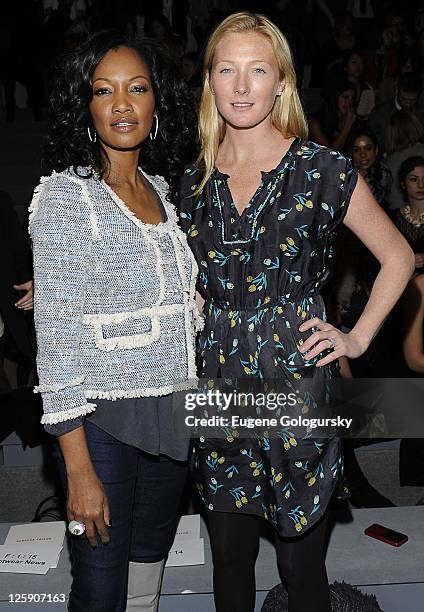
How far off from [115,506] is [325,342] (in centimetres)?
59

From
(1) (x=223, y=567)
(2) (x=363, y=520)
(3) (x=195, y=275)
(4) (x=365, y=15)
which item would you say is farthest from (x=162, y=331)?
(4) (x=365, y=15)

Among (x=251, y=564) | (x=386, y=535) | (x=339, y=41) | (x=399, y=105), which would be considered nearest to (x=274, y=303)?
(x=251, y=564)

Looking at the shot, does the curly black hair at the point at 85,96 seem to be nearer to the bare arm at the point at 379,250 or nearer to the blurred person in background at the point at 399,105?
the bare arm at the point at 379,250

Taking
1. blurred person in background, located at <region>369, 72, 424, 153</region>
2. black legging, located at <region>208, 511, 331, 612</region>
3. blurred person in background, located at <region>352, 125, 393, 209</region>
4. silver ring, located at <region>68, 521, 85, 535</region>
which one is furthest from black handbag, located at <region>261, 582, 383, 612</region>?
blurred person in background, located at <region>369, 72, 424, 153</region>

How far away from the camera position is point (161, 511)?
7.05 ft

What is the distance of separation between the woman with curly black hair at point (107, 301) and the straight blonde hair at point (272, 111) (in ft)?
0.33

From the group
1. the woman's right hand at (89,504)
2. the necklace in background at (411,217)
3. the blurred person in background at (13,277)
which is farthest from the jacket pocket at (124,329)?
the necklace in background at (411,217)

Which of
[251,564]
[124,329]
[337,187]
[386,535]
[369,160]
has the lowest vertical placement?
[386,535]

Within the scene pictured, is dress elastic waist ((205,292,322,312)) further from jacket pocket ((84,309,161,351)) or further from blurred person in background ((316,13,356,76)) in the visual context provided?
blurred person in background ((316,13,356,76))

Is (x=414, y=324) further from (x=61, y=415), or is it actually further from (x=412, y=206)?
(x=61, y=415)

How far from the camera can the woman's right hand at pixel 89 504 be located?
6.15ft

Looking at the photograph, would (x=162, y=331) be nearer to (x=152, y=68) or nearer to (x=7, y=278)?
(x=152, y=68)

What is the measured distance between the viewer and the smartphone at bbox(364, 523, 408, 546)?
2.88 metres

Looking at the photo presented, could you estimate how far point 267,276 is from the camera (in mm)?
2012
